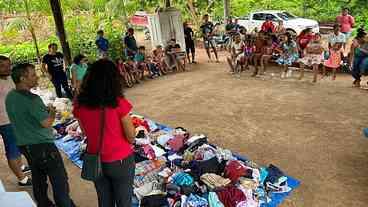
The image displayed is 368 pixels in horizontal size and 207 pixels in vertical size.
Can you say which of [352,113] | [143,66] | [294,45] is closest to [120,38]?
[143,66]

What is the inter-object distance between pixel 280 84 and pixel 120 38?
16.9 ft

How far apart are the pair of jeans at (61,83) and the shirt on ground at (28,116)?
14.6 ft

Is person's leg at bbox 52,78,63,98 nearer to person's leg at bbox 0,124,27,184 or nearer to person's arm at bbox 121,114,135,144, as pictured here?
person's leg at bbox 0,124,27,184

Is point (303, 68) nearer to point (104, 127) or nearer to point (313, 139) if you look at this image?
point (313, 139)

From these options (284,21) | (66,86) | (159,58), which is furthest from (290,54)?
(284,21)

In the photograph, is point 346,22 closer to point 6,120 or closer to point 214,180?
point 214,180

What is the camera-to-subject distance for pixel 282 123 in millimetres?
5398

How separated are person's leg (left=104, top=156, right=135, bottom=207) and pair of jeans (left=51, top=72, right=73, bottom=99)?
5.08 metres

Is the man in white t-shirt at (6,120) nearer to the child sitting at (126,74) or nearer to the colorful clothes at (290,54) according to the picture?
the child sitting at (126,74)

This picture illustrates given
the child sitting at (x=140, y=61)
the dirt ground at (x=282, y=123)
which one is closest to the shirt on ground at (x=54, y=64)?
the dirt ground at (x=282, y=123)

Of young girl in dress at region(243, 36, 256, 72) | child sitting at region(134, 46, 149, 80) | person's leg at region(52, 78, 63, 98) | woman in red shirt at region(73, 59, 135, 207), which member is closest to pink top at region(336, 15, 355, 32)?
young girl in dress at region(243, 36, 256, 72)

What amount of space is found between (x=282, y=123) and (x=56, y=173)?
145 inches

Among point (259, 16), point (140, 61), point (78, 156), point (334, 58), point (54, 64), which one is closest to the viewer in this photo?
point (78, 156)

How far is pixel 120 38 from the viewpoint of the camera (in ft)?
33.7
